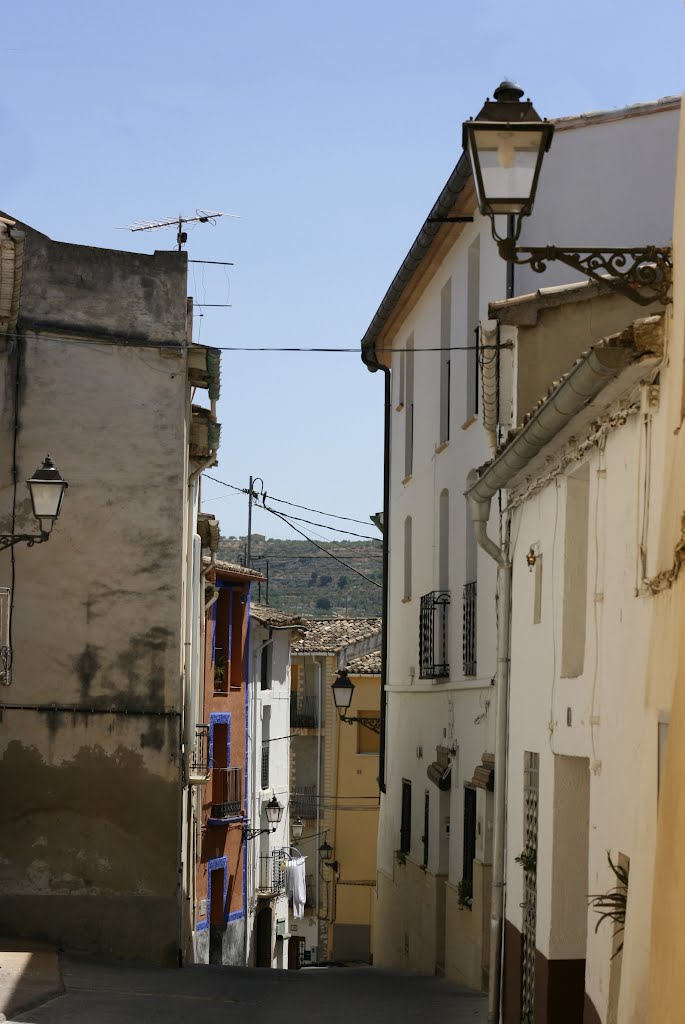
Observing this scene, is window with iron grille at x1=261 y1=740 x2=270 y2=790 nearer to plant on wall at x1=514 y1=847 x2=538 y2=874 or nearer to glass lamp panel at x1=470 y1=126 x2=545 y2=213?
plant on wall at x1=514 y1=847 x2=538 y2=874

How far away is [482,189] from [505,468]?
5.57m

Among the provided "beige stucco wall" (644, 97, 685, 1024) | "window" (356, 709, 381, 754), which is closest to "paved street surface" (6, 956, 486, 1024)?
"beige stucco wall" (644, 97, 685, 1024)

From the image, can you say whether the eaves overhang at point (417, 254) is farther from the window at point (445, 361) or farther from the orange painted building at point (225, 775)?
the orange painted building at point (225, 775)

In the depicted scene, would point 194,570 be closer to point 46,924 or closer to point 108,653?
point 108,653

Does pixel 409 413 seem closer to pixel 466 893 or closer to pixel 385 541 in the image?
pixel 385 541

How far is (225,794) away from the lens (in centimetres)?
3325

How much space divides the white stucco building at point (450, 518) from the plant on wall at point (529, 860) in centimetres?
354

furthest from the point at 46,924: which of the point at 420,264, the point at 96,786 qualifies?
the point at 420,264

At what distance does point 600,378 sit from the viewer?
8.44m

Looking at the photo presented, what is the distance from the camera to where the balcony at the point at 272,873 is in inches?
1531

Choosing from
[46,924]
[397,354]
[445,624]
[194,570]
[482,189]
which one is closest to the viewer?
[482,189]

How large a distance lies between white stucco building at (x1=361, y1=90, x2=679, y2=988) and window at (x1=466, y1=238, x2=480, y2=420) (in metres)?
0.03

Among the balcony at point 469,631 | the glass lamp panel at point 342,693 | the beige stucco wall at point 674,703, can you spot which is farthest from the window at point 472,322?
the beige stucco wall at point 674,703

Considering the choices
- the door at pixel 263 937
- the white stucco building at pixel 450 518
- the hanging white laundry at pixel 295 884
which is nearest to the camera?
the white stucco building at pixel 450 518
